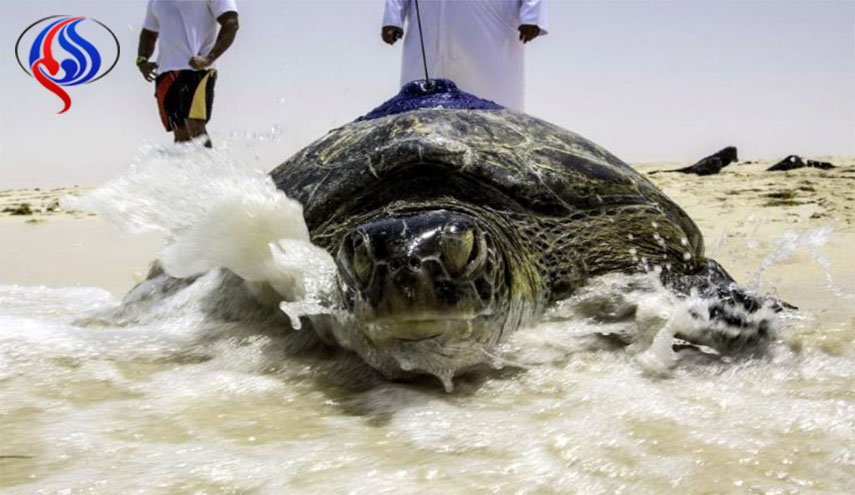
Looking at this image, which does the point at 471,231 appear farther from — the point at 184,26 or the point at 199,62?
the point at 184,26

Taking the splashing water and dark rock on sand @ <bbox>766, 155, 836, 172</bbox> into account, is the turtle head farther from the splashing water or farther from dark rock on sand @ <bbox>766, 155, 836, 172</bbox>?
dark rock on sand @ <bbox>766, 155, 836, 172</bbox>

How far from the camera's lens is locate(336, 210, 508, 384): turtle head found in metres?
1.77

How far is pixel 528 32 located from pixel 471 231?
3463 millimetres

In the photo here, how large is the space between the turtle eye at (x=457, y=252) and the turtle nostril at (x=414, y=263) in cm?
7

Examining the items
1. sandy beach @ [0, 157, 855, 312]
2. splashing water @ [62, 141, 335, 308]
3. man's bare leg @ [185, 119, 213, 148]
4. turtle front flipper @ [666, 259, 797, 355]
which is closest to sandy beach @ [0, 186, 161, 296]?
sandy beach @ [0, 157, 855, 312]

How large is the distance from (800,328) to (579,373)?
762mm

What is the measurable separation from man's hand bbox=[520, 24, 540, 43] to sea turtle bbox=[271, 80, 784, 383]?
2.00 meters

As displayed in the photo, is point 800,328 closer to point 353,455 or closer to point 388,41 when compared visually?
point 353,455

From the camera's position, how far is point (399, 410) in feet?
5.91

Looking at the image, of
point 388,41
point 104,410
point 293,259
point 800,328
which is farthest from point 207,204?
point 388,41

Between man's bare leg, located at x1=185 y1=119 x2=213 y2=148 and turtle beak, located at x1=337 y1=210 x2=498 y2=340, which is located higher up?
man's bare leg, located at x1=185 y1=119 x2=213 y2=148

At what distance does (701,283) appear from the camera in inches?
97.3

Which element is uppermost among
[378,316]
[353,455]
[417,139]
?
[417,139]

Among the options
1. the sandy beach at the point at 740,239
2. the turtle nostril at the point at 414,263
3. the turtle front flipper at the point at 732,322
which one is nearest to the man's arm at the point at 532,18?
the sandy beach at the point at 740,239
